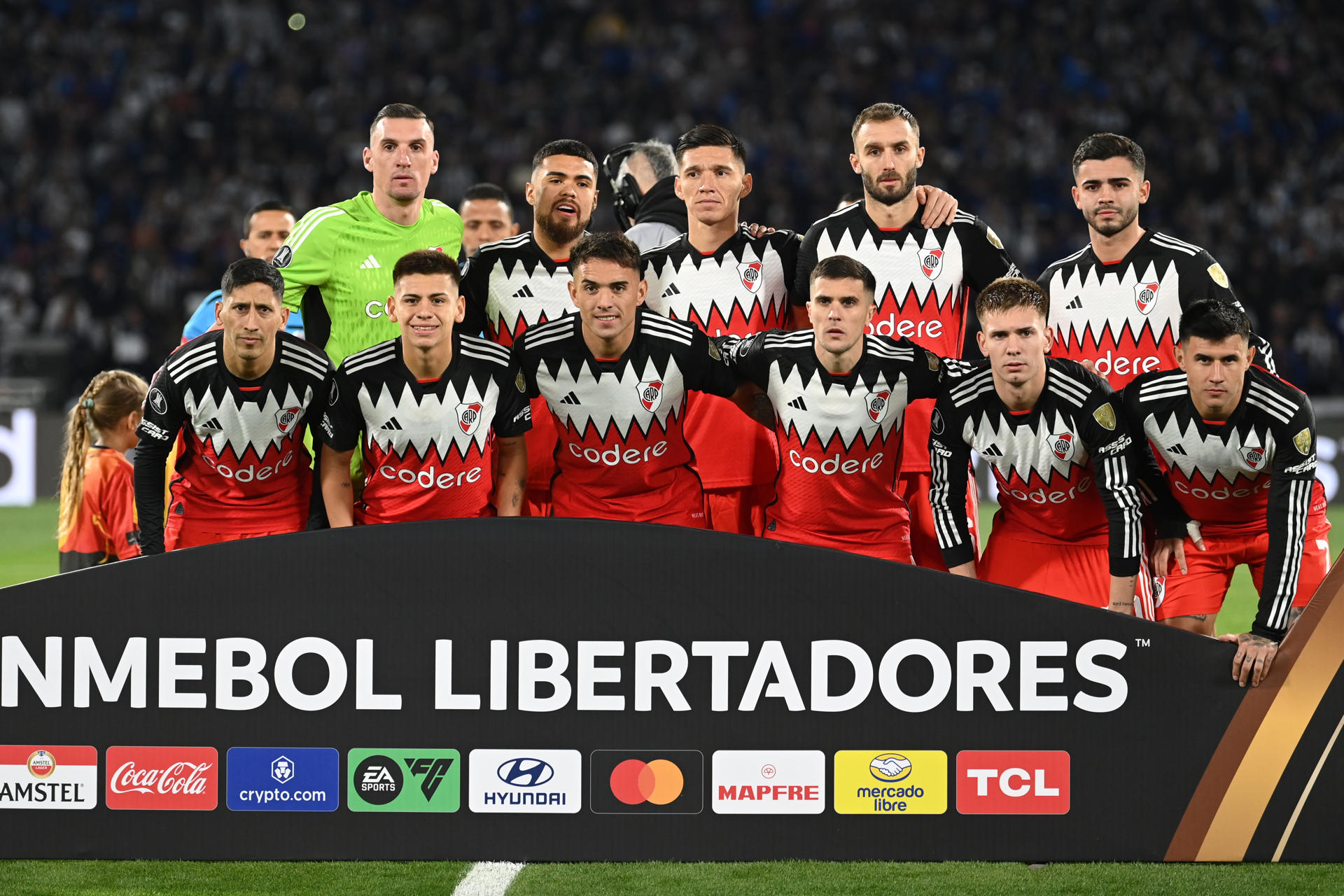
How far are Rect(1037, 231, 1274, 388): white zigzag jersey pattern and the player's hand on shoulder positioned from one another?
1.31 ft

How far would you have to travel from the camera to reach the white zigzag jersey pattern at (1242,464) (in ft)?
11.6

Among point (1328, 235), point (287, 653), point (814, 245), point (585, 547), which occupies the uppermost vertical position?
point (1328, 235)

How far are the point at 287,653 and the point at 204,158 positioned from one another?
1318 centimetres

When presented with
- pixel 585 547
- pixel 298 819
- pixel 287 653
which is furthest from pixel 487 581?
pixel 298 819

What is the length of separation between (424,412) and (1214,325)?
6.86ft

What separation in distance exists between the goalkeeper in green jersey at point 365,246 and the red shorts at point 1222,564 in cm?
246

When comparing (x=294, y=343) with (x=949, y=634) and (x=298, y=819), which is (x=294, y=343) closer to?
(x=298, y=819)

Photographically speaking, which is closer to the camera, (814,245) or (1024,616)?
(1024,616)

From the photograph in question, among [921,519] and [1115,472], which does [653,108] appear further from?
[1115,472]

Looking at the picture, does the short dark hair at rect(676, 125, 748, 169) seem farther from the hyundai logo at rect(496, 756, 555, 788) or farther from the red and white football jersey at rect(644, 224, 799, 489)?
the hyundai logo at rect(496, 756, 555, 788)

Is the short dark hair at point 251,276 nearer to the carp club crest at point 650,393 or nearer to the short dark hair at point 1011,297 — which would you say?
the carp club crest at point 650,393

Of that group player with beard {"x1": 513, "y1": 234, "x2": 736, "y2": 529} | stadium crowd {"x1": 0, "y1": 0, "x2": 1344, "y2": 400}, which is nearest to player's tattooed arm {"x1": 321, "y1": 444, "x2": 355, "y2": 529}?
player with beard {"x1": 513, "y1": 234, "x2": 736, "y2": 529}

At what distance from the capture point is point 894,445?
4117 millimetres

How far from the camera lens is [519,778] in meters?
3.11
